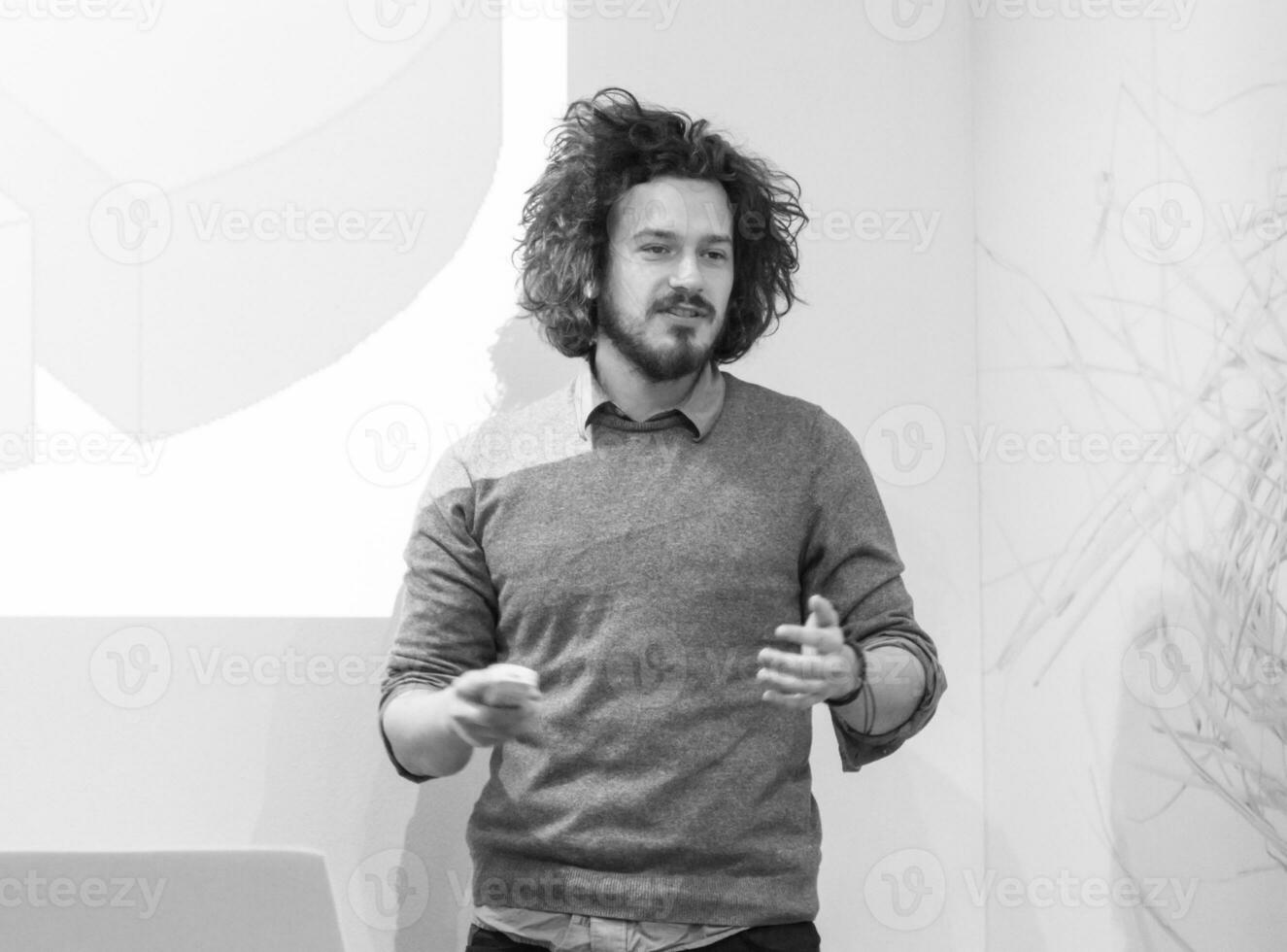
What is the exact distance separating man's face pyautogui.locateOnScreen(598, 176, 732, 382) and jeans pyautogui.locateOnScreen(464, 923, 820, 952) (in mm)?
657

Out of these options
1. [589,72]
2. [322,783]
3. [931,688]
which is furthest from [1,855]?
[589,72]

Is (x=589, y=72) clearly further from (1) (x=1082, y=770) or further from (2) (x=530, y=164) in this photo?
(1) (x=1082, y=770)

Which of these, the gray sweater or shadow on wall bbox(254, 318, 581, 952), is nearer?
the gray sweater

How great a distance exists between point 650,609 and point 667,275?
16.6 inches

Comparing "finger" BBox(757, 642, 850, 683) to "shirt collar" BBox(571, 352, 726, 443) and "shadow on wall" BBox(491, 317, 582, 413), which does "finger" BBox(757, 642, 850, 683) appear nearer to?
"shirt collar" BBox(571, 352, 726, 443)

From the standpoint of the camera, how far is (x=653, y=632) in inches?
62.1

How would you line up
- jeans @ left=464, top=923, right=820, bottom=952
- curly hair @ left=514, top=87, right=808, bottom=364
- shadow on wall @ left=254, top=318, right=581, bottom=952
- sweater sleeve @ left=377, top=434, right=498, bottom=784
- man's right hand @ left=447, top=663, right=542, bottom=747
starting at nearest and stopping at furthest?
1. man's right hand @ left=447, top=663, right=542, bottom=747
2. jeans @ left=464, top=923, right=820, bottom=952
3. sweater sleeve @ left=377, top=434, right=498, bottom=784
4. curly hair @ left=514, top=87, right=808, bottom=364
5. shadow on wall @ left=254, top=318, right=581, bottom=952

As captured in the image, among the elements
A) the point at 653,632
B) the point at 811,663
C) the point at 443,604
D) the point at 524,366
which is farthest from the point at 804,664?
the point at 524,366

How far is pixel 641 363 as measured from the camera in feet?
5.65

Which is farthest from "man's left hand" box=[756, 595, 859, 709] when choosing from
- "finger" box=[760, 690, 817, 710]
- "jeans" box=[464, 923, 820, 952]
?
"jeans" box=[464, 923, 820, 952]

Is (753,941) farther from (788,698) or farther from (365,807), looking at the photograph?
(365,807)

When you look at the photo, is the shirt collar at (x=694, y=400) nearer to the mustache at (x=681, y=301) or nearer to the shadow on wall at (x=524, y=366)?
the mustache at (x=681, y=301)

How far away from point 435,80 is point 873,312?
29.6 inches

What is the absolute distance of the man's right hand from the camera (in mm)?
1364
